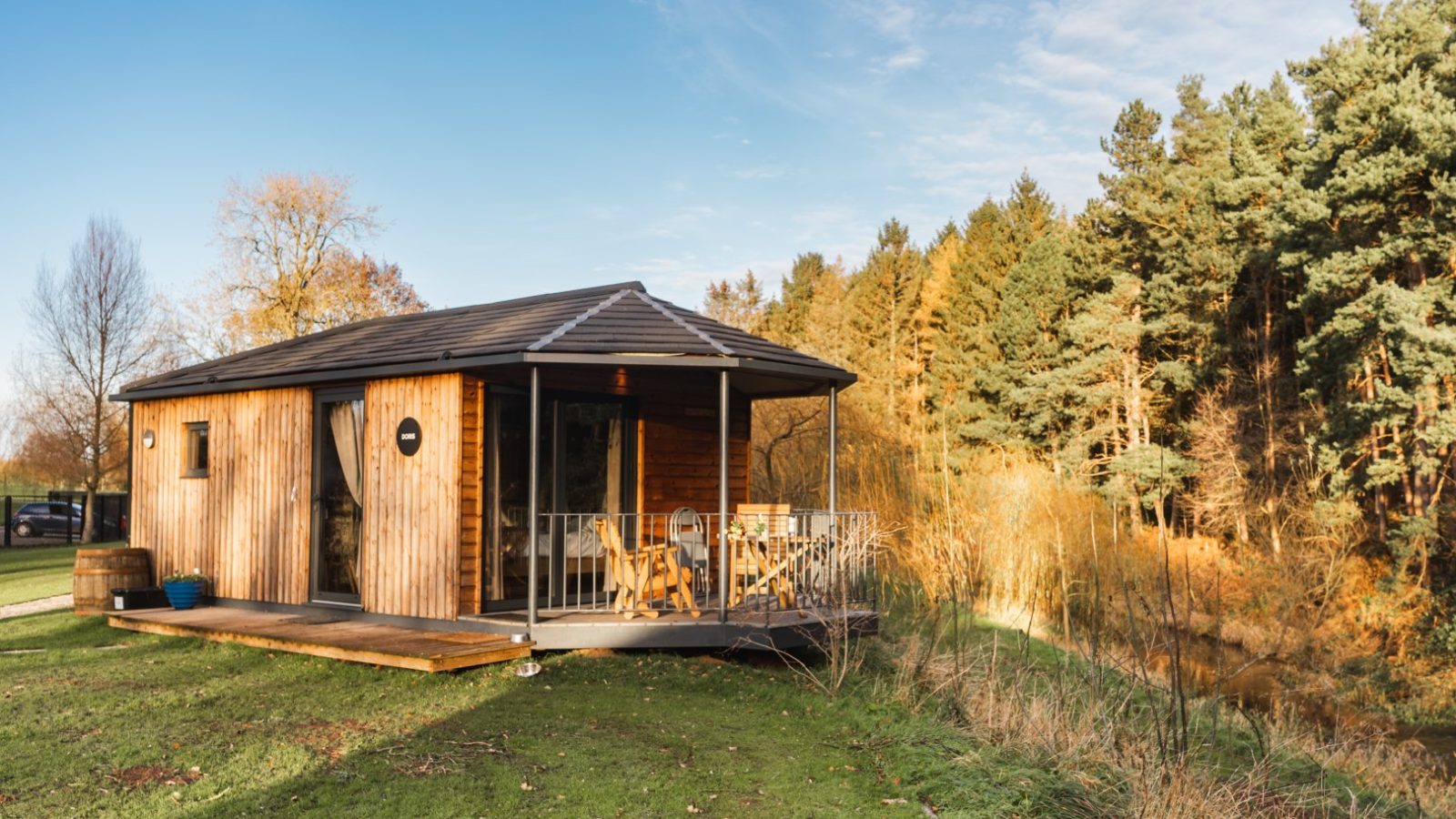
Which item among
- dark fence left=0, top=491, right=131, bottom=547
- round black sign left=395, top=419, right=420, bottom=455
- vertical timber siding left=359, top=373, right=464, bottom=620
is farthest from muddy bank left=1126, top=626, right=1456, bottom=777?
dark fence left=0, top=491, right=131, bottom=547

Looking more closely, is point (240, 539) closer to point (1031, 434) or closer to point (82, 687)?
point (82, 687)

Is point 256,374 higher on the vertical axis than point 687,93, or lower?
lower

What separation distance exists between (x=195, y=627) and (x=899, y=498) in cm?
1061

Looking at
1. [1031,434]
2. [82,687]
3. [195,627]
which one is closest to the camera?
[82,687]

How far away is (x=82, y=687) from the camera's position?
7141 mm

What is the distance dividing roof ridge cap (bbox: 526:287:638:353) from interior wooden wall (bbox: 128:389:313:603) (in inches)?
115

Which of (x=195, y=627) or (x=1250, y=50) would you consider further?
(x=1250, y=50)

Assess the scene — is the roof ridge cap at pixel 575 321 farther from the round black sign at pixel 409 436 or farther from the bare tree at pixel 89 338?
the bare tree at pixel 89 338

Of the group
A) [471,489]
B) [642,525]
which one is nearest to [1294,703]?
[642,525]

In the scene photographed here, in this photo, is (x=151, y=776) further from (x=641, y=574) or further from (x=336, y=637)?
(x=641, y=574)

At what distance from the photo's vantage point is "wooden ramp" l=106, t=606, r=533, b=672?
748 centimetres

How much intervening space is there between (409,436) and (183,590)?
355 cm

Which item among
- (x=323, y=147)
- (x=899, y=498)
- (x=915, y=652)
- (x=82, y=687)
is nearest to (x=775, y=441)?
(x=899, y=498)

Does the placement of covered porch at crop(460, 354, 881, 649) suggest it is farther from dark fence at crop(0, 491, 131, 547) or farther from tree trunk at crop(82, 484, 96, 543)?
dark fence at crop(0, 491, 131, 547)
